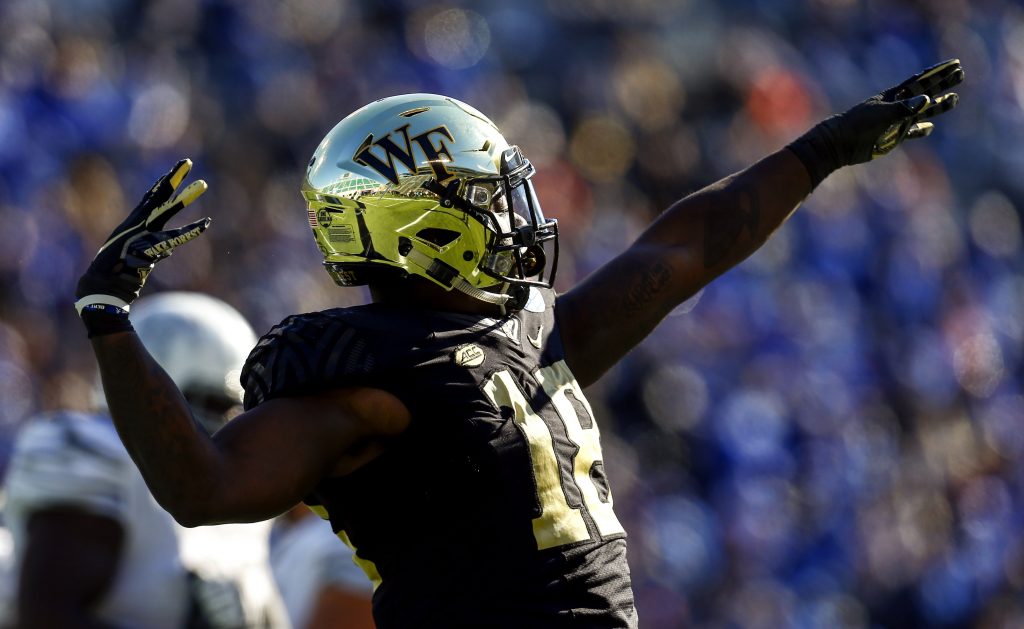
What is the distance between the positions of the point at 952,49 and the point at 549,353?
10869mm

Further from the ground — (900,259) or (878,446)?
(900,259)

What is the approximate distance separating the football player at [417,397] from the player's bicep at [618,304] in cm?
2

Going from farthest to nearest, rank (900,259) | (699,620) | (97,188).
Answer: (900,259), (699,620), (97,188)

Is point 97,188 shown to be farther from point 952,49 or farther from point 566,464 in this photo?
point 952,49

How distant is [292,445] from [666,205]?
8076 millimetres

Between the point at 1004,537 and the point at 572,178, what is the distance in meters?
4.07

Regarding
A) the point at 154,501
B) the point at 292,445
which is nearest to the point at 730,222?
the point at 292,445

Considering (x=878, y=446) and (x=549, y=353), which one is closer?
(x=549, y=353)

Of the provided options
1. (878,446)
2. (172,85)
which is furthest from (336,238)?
(878,446)

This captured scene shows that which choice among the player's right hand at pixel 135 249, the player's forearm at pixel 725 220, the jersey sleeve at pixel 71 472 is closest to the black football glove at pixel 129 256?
the player's right hand at pixel 135 249

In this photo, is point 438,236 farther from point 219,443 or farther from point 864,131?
point 864,131

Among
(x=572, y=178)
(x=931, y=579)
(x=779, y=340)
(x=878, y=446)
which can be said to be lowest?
(x=931, y=579)

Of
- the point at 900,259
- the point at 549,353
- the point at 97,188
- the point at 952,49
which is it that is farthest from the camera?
the point at 952,49

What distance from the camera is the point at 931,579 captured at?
380 inches
